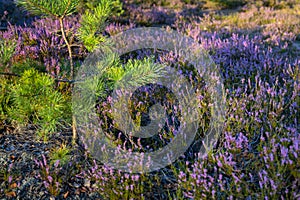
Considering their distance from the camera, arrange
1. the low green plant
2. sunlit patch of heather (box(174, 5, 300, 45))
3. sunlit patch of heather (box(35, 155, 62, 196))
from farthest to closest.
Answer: sunlit patch of heather (box(174, 5, 300, 45)) → sunlit patch of heather (box(35, 155, 62, 196)) → the low green plant

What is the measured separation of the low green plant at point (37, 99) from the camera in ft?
7.19

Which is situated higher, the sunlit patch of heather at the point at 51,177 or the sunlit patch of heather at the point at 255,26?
the sunlit patch of heather at the point at 255,26

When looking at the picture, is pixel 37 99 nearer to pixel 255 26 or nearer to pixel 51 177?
pixel 51 177

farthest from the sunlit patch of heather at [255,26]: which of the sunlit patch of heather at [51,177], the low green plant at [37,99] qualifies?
the sunlit patch of heather at [51,177]

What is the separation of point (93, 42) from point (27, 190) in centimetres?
127

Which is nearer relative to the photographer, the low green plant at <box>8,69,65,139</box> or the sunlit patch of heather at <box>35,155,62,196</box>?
the low green plant at <box>8,69,65,139</box>

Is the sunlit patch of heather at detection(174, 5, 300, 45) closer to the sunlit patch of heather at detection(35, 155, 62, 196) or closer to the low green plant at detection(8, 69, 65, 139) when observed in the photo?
the low green plant at detection(8, 69, 65, 139)

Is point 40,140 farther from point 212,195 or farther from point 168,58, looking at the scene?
point 168,58

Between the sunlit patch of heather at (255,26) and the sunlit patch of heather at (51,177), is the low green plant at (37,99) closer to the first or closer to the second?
the sunlit patch of heather at (51,177)

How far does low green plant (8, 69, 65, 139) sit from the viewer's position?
2.19 meters

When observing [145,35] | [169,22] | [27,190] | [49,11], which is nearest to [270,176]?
[27,190]

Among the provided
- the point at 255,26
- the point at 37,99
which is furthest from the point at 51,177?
the point at 255,26

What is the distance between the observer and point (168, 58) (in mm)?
4242

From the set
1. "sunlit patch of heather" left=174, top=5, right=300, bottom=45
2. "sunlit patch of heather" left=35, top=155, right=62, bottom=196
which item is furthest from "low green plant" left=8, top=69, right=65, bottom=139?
"sunlit patch of heather" left=174, top=5, right=300, bottom=45
